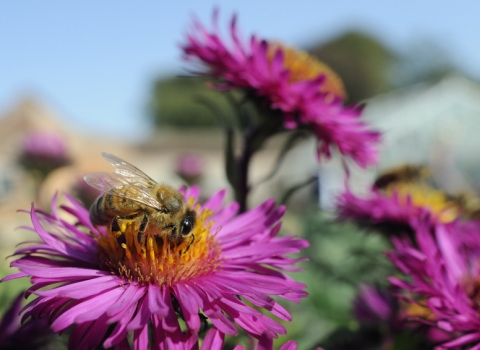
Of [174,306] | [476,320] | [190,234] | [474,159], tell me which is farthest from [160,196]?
[474,159]

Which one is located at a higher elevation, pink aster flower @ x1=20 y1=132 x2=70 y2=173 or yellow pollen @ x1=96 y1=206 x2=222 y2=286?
yellow pollen @ x1=96 y1=206 x2=222 y2=286

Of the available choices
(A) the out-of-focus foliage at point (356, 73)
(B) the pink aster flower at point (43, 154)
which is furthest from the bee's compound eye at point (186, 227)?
(A) the out-of-focus foliage at point (356, 73)

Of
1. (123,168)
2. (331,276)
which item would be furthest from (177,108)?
(123,168)

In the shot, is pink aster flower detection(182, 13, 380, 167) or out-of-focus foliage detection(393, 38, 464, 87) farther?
out-of-focus foliage detection(393, 38, 464, 87)

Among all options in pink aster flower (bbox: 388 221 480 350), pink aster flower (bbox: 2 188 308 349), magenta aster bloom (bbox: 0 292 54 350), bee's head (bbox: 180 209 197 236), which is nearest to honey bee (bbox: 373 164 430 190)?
pink aster flower (bbox: 388 221 480 350)

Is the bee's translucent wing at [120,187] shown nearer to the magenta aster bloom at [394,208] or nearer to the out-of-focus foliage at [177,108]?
the magenta aster bloom at [394,208]

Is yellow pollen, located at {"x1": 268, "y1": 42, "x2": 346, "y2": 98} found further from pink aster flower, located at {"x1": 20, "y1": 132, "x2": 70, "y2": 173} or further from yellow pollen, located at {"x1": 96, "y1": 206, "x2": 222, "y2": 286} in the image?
pink aster flower, located at {"x1": 20, "y1": 132, "x2": 70, "y2": 173}

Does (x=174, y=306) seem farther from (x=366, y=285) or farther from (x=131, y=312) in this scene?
(x=366, y=285)

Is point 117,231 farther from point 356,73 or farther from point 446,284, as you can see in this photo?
point 356,73
